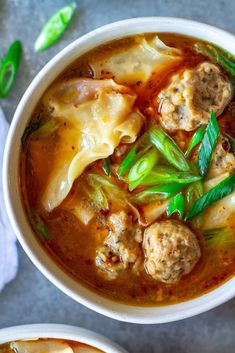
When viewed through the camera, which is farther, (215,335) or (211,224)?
(215,335)

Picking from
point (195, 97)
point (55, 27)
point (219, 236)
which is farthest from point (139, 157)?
point (55, 27)

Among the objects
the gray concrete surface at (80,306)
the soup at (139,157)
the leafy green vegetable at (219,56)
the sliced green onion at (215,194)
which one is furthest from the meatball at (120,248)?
the leafy green vegetable at (219,56)

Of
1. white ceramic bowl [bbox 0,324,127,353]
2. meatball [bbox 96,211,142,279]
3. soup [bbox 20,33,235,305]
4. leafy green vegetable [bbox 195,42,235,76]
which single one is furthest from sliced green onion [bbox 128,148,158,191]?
white ceramic bowl [bbox 0,324,127,353]

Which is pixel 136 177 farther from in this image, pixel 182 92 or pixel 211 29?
pixel 211 29

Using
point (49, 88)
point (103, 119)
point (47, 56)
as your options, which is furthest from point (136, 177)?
point (47, 56)

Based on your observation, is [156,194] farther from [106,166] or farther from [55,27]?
[55,27]

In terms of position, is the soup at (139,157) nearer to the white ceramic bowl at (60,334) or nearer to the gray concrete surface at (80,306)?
the white ceramic bowl at (60,334)

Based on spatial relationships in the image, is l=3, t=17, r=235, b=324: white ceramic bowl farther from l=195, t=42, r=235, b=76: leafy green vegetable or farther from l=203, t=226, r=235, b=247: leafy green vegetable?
l=203, t=226, r=235, b=247: leafy green vegetable
